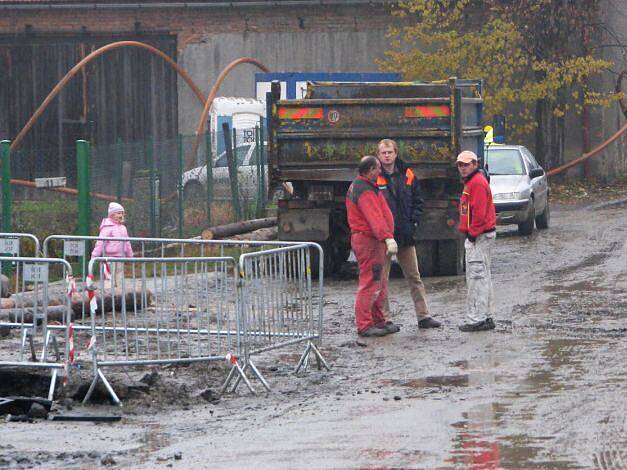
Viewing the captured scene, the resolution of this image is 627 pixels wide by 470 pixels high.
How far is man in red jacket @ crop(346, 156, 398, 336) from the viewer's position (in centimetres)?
1278

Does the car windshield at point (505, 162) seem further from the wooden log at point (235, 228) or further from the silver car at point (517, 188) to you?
the wooden log at point (235, 228)

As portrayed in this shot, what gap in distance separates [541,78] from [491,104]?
1591mm

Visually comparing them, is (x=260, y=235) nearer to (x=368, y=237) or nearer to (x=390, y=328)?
(x=390, y=328)

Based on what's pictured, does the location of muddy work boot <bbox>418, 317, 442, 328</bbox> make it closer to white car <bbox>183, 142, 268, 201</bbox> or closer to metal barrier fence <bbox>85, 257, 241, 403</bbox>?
metal barrier fence <bbox>85, 257, 241, 403</bbox>

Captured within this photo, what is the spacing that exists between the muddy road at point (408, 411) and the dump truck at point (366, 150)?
132 inches

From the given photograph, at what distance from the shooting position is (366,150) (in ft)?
57.3

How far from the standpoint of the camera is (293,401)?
32.4 ft

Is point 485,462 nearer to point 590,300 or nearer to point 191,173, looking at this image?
point 590,300

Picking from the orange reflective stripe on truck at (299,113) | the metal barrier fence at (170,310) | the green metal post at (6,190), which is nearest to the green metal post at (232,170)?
the green metal post at (6,190)

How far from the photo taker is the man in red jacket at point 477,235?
Result: 13.0 metres

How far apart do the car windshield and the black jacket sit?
1055 cm

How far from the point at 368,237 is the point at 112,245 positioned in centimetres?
290

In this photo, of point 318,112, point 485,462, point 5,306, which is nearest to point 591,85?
point 318,112

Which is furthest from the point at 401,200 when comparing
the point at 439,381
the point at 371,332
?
the point at 439,381
